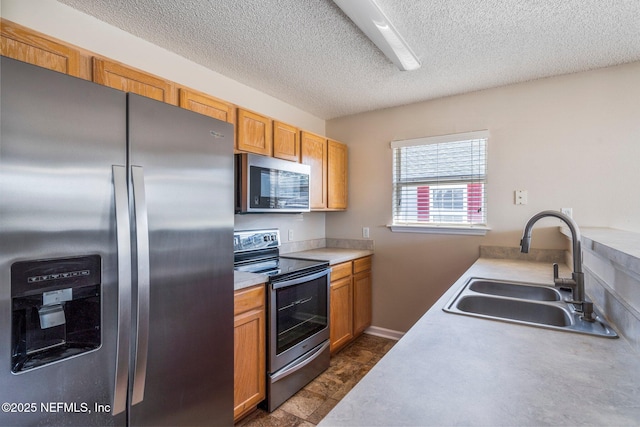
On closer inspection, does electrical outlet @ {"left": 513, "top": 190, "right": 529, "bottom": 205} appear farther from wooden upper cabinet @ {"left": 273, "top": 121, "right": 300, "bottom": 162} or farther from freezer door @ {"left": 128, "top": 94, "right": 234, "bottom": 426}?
freezer door @ {"left": 128, "top": 94, "right": 234, "bottom": 426}

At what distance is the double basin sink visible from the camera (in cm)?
115

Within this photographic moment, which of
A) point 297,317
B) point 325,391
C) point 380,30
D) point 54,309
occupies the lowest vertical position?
point 325,391

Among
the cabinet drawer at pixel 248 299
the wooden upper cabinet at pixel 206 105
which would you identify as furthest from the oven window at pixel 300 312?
the wooden upper cabinet at pixel 206 105

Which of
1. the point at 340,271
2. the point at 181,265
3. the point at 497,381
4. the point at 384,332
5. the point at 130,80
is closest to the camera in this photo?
the point at 497,381

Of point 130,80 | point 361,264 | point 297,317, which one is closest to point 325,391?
point 297,317

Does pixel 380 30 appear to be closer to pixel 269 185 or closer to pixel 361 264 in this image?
pixel 269 185

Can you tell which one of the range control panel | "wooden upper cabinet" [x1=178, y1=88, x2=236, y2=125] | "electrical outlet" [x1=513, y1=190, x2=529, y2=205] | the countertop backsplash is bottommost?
the countertop backsplash

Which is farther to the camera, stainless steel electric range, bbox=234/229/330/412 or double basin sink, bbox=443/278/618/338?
stainless steel electric range, bbox=234/229/330/412

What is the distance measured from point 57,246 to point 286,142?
188 centimetres

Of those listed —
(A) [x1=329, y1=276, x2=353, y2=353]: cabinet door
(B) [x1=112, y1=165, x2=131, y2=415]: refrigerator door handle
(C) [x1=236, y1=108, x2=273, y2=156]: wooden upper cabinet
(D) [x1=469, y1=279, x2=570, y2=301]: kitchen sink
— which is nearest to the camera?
(B) [x1=112, y1=165, x2=131, y2=415]: refrigerator door handle

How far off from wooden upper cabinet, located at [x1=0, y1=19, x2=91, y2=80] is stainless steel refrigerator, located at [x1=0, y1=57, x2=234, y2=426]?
0.44 metres

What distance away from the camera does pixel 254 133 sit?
2.32 meters

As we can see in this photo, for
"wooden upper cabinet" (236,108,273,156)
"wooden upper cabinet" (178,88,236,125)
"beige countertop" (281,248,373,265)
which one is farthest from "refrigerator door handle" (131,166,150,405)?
"beige countertop" (281,248,373,265)

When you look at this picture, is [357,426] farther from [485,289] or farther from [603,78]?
[603,78]
